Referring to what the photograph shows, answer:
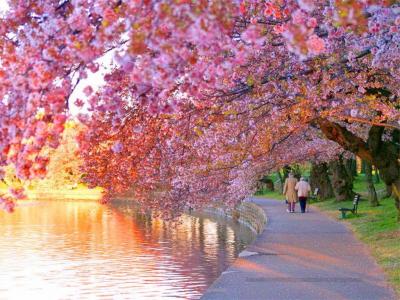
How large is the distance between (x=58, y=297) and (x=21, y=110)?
498 inches

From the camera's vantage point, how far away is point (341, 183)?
38.1m

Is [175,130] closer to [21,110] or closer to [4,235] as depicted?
[21,110]

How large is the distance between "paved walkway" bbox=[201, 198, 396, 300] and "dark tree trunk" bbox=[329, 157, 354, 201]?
15864mm

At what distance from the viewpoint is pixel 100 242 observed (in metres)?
30.4

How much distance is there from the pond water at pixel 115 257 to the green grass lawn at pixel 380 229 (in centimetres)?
385

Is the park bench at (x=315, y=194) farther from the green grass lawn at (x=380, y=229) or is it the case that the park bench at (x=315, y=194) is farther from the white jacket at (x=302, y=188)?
the white jacket at (x=302, y=188)

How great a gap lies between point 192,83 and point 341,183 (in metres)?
33.1

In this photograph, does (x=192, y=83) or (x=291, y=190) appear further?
(x=291, y=190)

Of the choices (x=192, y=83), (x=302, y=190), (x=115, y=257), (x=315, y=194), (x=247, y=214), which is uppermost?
(x=192, y=83)

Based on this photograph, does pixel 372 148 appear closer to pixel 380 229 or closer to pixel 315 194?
pixel 380 229

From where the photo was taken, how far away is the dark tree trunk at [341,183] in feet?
124

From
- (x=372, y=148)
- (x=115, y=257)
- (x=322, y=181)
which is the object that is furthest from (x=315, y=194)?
(x=372, y=148)

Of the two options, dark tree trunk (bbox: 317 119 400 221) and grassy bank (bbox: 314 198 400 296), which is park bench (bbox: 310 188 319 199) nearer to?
grassy bank (bbox: 314 198 400 296)

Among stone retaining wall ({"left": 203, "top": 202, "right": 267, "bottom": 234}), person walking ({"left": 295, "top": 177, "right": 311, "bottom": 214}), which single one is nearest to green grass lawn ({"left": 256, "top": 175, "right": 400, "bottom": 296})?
person walking ({"left": 295, "top": 177, "right": 311, "bottom": 214})
